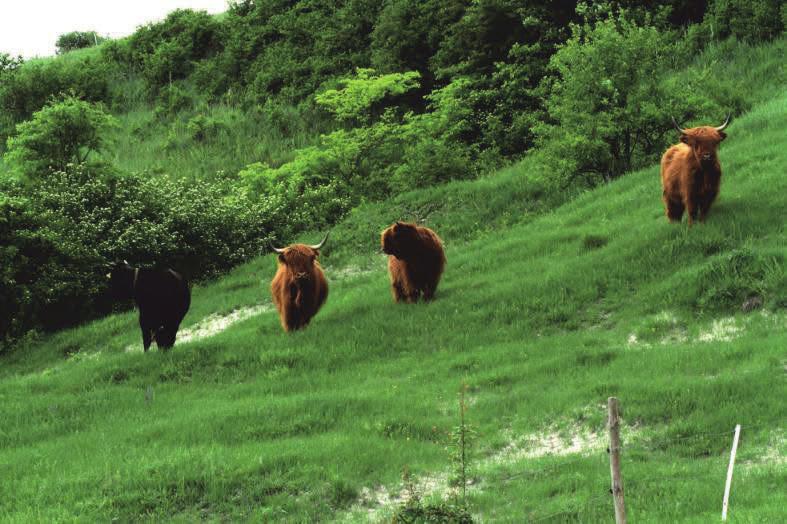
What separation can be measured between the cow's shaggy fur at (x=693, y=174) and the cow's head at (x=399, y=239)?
5.86 meters

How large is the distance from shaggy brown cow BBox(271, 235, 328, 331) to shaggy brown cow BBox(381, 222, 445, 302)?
1.65m

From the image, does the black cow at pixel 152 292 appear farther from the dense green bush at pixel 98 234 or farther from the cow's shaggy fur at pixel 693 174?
the cow's shaggy fur at pixel 693 174

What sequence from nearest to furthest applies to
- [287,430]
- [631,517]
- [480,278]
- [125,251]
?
[631,517], [287,430], [480,278], [125,251]

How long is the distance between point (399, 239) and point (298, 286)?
2.60m

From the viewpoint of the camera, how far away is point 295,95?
52.5 meters

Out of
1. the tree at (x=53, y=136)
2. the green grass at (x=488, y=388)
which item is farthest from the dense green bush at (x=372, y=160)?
the green grass at (x=488, y=388)

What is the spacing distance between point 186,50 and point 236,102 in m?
9.05

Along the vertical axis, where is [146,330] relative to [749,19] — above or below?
below

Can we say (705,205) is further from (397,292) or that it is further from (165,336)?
(165,336)

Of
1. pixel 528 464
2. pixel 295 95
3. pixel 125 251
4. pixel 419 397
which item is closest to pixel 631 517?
pixel 528 464

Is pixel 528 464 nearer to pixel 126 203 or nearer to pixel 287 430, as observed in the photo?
pixel 287 430

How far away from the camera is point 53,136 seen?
34594mm

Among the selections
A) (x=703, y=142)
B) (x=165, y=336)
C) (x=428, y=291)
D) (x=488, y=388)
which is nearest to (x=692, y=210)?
(x=703, y=142)

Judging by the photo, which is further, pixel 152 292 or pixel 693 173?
pixel 152 292
